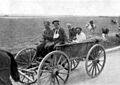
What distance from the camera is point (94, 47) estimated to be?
700cm

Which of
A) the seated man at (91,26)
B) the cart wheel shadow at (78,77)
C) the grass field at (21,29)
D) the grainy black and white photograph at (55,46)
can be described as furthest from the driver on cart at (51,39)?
the seated man at (91,26)

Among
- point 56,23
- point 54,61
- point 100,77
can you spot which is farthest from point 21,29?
point 54,61

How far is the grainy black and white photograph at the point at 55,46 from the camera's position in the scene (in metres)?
5.86

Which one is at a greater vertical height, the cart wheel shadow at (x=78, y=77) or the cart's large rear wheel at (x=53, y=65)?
the cart's large rear wheel at (x=53, y=65)

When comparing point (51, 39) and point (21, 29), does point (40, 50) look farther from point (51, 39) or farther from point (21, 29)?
point (21, 29)

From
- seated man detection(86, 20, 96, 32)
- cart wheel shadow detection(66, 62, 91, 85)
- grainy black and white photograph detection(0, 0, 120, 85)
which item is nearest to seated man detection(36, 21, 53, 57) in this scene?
grainy black and white photograph detection(0, 0, 120, 85)

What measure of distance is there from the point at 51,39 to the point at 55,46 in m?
0.58

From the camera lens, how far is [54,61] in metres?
5.95

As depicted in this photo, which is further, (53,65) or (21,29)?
(21,29)

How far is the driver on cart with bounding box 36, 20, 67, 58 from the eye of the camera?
6402mm

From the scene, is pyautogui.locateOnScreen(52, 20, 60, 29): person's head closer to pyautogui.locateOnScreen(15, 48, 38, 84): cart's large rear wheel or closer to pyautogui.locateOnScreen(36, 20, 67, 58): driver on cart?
pyautogui.locateOnScreen(36, 20, 67, 58): driver on cart

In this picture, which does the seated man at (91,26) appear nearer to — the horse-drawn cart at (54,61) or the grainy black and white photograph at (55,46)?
the grainy black and white photograph at (55,46)
